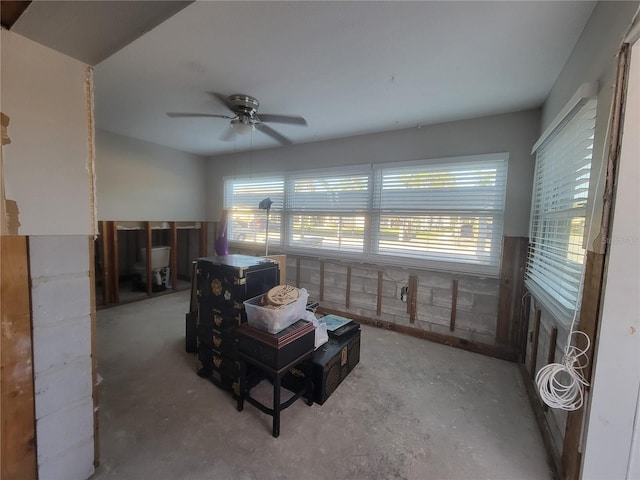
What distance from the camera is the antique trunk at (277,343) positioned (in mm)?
1562

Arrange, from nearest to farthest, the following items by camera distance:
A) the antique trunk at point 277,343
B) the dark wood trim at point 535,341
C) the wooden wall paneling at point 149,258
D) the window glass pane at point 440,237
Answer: the antique trunk at point 277,343 < the dark wood trim at point 535,341 < the window glass pane at point 440,237 < the wooden wall paneling at point 149,258

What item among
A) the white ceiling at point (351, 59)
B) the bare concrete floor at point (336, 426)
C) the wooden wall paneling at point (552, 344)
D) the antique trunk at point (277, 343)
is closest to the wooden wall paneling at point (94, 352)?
the bare concrete floor at point (336, 426)

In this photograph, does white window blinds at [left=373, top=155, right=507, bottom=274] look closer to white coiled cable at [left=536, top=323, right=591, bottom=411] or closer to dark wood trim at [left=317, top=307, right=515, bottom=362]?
dark wood trim at [left=317, top=307, right=515, bottom=362]

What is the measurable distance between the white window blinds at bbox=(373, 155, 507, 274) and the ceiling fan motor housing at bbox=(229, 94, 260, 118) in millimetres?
1686

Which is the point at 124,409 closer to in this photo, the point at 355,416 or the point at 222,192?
the point at 355,416

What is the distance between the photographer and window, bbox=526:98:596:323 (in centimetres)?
139

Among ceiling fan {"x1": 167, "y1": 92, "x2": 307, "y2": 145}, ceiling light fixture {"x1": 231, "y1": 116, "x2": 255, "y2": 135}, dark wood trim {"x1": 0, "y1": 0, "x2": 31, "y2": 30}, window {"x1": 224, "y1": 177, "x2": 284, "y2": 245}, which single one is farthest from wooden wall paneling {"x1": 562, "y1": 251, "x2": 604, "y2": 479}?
window {"x1": 224, "y1": 177, "x2": 284, "y2": 245}

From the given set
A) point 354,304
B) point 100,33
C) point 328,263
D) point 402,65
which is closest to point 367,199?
point 328,263

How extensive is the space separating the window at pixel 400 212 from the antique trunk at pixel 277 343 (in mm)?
1809

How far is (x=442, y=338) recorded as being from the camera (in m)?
2.93

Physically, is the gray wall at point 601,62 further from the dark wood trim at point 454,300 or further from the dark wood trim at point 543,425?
the dark wood trim at point 454,300

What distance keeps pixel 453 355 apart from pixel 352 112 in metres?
2.77

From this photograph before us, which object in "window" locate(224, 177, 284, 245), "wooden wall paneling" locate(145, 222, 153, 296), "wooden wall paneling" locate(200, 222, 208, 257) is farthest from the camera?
"wooden wall paneling" locate(200, 222, 208, 257)

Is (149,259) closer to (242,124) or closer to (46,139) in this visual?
(242,124)
